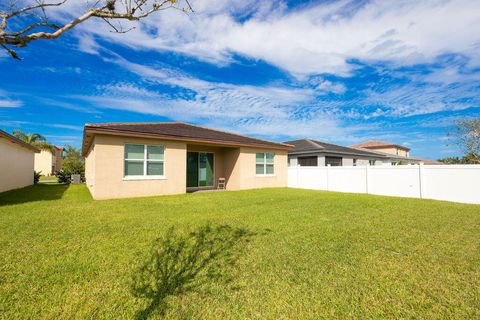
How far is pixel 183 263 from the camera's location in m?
3.58

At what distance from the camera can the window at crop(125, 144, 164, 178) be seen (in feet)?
34.2

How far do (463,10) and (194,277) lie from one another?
1433 cm

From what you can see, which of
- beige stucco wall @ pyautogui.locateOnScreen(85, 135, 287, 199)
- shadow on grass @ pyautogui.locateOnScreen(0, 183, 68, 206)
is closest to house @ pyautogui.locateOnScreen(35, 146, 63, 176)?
shadow on grass @ pyautogui.locateOnScreen(0, 183, 68, 206)

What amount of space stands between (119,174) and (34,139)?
119ft

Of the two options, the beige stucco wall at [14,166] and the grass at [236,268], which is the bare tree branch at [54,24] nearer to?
the grass at [236,268]

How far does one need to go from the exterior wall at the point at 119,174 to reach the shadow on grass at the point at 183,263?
20.3 feet

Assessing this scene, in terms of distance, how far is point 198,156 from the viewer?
1485cm

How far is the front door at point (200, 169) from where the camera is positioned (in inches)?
573

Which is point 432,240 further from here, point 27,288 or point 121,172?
point 121,172

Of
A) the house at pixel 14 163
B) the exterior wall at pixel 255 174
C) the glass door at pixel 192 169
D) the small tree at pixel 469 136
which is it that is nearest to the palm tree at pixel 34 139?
the house at pixel 14 163

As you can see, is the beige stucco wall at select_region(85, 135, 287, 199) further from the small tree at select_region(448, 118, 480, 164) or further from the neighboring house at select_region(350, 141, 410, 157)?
the neighboring house at select_region(350, 141, 410, 157)

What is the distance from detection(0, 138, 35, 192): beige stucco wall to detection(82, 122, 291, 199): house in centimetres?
490

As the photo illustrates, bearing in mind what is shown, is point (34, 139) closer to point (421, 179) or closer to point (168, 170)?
point (168, 170)

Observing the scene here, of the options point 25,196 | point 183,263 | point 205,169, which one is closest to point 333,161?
point 205,169
